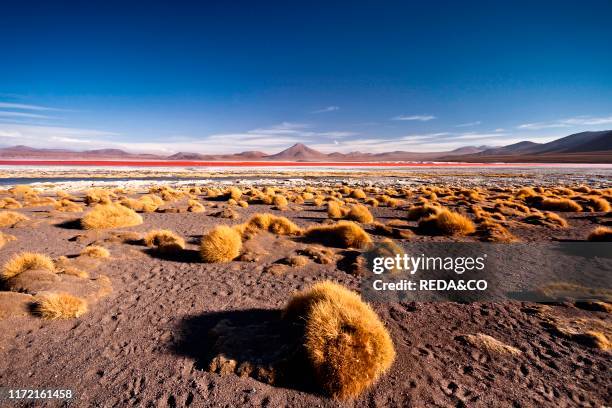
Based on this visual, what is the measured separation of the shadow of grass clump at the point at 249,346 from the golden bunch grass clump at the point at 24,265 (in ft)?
11.6

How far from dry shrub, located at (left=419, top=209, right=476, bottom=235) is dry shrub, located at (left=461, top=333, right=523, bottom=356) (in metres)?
7.16

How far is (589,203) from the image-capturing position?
17.5 m

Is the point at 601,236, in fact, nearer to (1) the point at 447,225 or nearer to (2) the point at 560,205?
(1) the point at 447,225

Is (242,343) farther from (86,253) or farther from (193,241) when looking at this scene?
(193,241)

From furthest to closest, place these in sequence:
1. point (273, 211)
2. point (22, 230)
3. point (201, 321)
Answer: point (273, 211)
point (22, 230)
point (201, 321)

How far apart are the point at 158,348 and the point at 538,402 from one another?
465cm

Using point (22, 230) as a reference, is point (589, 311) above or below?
below

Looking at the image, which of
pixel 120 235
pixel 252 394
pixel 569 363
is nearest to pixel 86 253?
pixel 120 235

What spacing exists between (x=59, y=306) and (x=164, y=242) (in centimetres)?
410

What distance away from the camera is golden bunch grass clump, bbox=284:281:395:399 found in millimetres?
3416

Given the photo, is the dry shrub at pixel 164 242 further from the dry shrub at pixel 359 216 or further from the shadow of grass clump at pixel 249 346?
the dry shrub at pixel 359 216

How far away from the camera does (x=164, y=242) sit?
353 inches

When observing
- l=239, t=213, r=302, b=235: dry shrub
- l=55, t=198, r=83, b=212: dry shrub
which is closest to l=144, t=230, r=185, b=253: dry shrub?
l=239, t=213, r=302, b=235: dry shrub

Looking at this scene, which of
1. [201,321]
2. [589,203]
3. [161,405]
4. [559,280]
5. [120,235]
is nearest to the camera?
[161,405]
